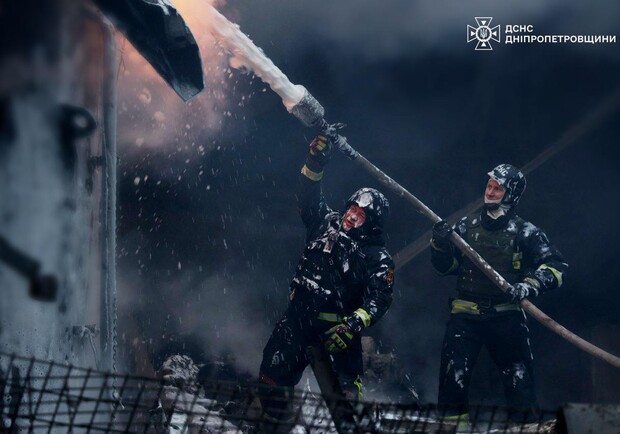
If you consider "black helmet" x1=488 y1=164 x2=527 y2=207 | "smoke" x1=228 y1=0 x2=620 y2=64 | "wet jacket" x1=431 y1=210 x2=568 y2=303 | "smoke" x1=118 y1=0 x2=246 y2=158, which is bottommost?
"wet jacket" x1=431 y1=210 x2=568 y2=303

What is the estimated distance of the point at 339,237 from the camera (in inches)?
283

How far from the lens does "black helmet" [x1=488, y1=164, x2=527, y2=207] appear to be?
24.9 feet

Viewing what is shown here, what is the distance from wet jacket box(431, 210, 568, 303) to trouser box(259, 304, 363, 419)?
1.39 m

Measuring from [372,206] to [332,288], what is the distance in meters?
0.93

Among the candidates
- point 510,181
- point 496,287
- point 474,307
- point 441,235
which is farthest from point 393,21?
point 474,307

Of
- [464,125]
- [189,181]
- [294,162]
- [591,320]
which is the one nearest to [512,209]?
[464,125]

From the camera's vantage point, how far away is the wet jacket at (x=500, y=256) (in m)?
7.49

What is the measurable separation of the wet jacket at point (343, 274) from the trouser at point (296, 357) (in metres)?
0.18

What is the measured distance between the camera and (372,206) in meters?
7.23

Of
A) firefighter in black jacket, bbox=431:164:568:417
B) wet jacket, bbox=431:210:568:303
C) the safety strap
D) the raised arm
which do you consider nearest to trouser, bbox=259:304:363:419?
the raised arm

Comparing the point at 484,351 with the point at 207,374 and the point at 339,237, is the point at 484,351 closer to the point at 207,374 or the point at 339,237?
the point at 339,237

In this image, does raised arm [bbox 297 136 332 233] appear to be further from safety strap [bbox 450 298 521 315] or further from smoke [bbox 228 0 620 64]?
safety strap [bbox 450 298 521 315]

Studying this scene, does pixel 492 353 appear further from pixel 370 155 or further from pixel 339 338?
pixel 370 155

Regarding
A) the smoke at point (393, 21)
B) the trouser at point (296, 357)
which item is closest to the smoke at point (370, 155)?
the smoke at point (393, 21)
